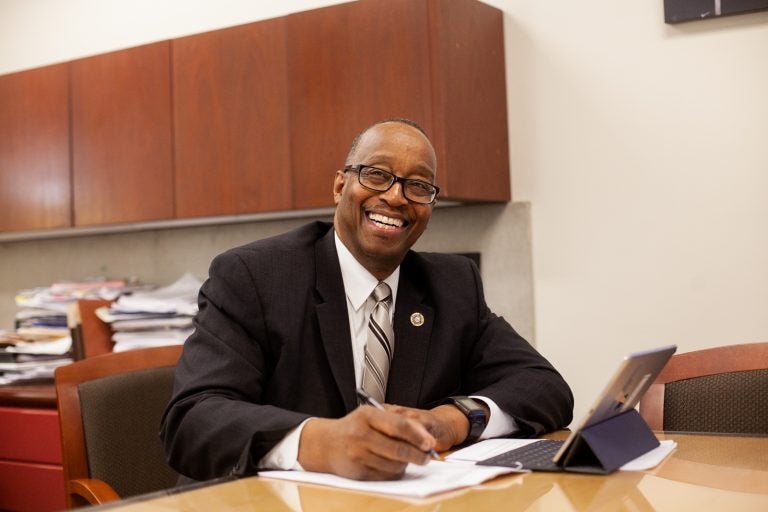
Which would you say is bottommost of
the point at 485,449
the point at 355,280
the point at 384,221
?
the point at 485,449

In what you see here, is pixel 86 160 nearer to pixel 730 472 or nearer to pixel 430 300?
pixel 430 300

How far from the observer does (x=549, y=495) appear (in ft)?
4.02

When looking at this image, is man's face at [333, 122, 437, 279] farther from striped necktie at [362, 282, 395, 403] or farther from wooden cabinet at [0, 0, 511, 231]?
wooden cabinet at [0, 0, 511, 231]

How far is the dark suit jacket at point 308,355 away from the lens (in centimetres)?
158

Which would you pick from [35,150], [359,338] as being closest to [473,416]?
[359,338]

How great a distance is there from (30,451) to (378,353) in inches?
71.7

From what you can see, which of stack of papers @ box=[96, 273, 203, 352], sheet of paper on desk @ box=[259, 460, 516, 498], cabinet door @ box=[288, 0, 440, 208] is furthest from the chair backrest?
stack of papers @ box=[96, 273, 203, 352]

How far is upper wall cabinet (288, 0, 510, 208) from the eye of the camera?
2.83m

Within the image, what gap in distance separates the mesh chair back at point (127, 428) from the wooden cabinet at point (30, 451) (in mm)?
1093

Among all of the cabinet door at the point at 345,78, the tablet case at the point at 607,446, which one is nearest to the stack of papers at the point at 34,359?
the cabinet door at the point at 345,78

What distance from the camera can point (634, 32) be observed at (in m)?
2.89

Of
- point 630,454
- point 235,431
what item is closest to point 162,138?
point 235,431

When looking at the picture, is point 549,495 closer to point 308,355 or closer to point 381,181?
point 308,355

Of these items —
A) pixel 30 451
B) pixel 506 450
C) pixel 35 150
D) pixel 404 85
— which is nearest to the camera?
pixel 506 450
